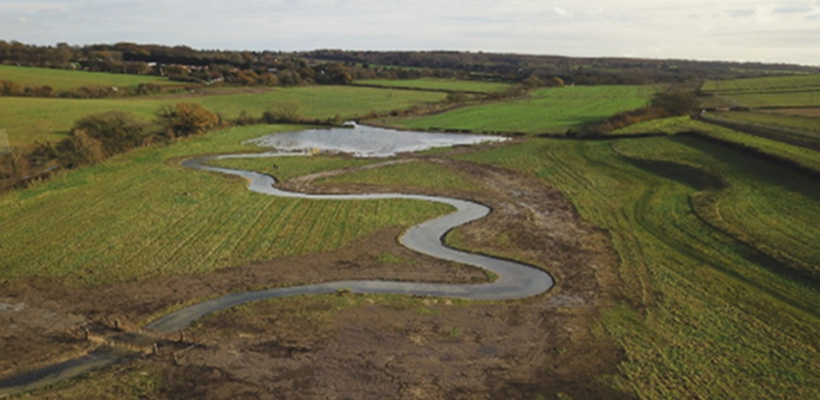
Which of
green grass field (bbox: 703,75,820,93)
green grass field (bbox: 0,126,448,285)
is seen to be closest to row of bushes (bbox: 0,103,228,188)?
green grass field (bbox: 0,126,448,285)

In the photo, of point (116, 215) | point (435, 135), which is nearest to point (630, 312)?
point (116, 215)

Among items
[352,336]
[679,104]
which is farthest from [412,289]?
[679,104]

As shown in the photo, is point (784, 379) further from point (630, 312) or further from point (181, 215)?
point (181, 215)

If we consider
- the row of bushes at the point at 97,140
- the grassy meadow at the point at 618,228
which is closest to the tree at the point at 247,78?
the row of bushes at the point at 97,140

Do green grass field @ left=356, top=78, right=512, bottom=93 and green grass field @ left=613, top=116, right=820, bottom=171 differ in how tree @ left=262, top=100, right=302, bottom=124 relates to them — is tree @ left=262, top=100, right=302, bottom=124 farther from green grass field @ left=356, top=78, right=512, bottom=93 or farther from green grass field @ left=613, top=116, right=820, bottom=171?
green grass field @ left=356, top=78, right=512, bottom=93

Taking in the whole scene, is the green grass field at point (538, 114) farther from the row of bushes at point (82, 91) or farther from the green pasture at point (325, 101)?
the row of bushes at point (82, 91)

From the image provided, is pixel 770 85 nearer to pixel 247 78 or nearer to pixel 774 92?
pixel 774 92
